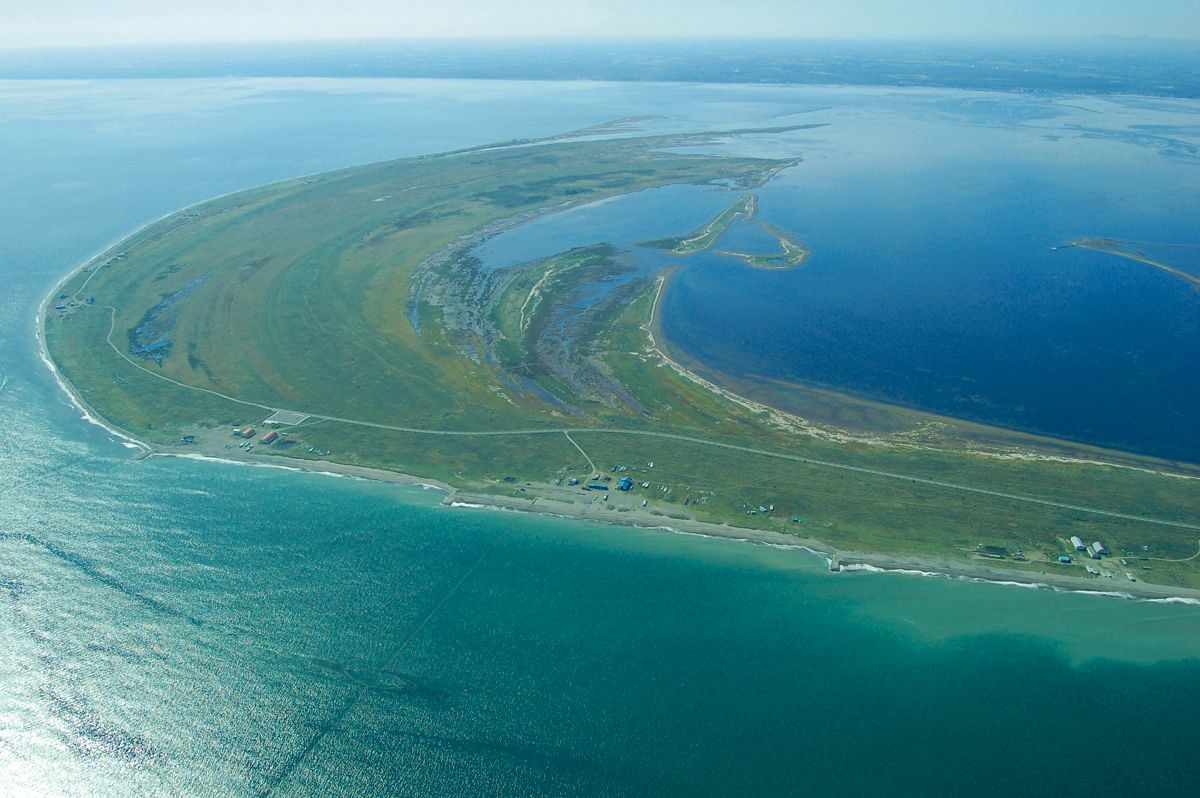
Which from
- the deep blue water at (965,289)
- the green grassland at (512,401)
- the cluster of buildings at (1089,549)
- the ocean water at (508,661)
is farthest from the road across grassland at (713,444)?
the deep blue water at (965,289)

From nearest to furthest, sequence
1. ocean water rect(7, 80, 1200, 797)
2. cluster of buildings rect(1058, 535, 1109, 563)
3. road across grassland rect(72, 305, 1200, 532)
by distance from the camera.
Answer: ocean water rect(7, 80, 1200, 797)
cluster of buildings rect(1058, 535, 1109, 563)
road across grassland rect(72, 305, 1200, 532)

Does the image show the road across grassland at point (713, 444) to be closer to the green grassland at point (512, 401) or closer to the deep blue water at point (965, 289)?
the green grassland at point (512, 401)

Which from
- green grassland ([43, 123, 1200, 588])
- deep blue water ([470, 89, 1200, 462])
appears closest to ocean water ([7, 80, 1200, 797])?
green grassland ([43, 123, 1200, 588])

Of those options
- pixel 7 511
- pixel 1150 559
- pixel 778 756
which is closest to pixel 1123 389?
pixel 1150 559

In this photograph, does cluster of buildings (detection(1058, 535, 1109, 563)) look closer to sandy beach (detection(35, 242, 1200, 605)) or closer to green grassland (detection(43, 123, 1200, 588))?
green grassland (detection(43, 123, 1200, 588))

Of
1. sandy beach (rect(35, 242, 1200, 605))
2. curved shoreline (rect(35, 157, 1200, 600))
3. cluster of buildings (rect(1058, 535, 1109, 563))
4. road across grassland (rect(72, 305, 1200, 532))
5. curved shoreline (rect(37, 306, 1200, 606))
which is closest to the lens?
curved shoreline (rect(37, 306, 1200, 606))

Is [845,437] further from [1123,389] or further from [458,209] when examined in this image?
[458,209]

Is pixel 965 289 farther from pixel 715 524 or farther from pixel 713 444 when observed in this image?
pixel 715 524

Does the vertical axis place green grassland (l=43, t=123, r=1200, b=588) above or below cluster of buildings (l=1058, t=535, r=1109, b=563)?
above

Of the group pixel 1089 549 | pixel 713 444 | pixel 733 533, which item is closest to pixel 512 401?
pixel 713 444
